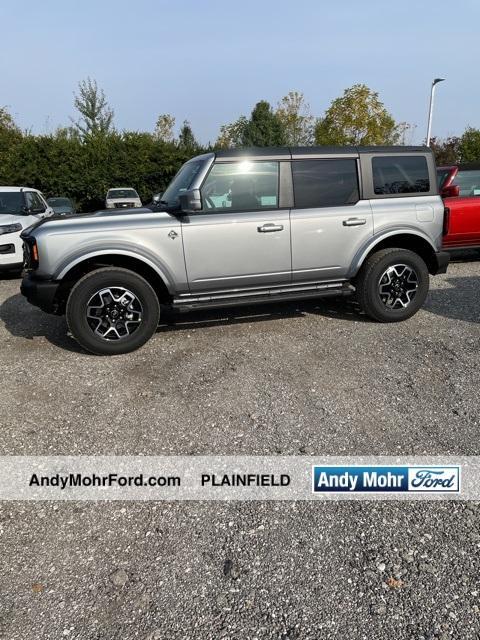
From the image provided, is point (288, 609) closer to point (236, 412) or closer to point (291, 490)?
point (291, 490)

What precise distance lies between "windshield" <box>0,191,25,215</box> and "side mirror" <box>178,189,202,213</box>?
516 cm

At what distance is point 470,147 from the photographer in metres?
24.8

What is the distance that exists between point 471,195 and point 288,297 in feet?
16.7

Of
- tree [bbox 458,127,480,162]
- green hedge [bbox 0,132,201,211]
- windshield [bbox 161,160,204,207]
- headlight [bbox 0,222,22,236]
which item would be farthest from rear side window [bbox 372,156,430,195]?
tree [bbox 458,127,480,162]

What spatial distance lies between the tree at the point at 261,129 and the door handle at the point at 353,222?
36.0 metres

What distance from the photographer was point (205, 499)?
241cm

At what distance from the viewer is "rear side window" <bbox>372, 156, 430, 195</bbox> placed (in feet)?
15.7

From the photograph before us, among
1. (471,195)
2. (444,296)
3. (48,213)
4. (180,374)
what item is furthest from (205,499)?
(48,213)

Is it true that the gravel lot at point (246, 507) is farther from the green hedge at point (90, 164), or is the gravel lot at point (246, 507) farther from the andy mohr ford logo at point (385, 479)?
the green hedge at point (90, 164)

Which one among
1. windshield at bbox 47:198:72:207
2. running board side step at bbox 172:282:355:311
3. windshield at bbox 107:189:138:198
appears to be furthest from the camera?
windshield at bbox 107:189:138:198

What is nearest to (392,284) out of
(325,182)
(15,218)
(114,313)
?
(325,182)

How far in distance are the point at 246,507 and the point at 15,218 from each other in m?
7.09

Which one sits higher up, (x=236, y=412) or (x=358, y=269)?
(x=358, y=269)

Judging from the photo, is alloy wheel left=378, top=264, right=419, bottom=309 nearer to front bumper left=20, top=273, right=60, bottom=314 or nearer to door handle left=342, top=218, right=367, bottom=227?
door handle left=342, top=218, right=367, bottom=227
